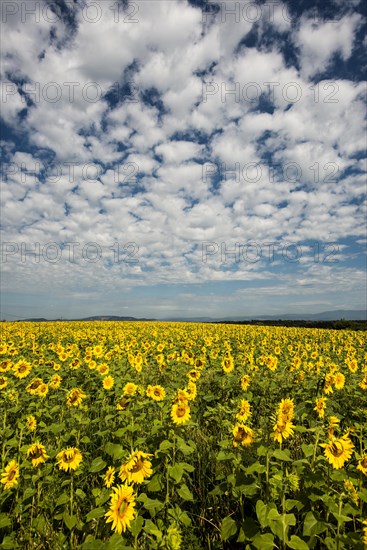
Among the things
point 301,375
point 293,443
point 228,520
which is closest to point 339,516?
point 228,520

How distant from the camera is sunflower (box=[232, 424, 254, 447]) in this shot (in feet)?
10.6

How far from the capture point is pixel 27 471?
3.91 metres

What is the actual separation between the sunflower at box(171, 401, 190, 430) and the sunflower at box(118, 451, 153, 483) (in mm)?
578

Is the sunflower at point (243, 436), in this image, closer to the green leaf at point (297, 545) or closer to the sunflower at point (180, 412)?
the sunflower at point (180, 412)

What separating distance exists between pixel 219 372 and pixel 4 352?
7.10 m

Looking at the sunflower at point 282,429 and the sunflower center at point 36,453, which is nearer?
the sunflower at point 282,429

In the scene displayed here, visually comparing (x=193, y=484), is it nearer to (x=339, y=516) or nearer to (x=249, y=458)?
(x=249, y=458)

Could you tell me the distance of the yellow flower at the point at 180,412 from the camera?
3410mm

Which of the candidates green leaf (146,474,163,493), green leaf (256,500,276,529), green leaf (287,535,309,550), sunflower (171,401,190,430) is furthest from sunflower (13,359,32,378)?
green leaf (287,535,309,550)

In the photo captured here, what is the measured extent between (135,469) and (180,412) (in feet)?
2.49

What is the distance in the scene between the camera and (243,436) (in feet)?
10.8

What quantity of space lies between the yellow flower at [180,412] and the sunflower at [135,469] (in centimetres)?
58

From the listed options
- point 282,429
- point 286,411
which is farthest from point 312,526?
point 286,411

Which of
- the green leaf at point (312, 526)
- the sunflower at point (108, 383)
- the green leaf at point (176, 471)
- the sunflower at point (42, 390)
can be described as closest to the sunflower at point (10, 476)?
the green leaf at point (176, 471)
